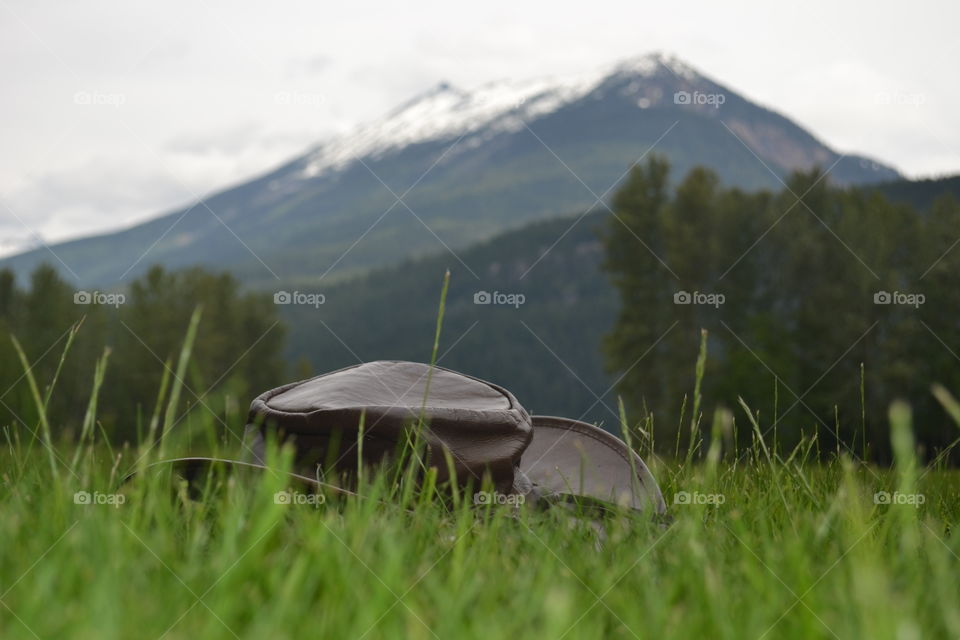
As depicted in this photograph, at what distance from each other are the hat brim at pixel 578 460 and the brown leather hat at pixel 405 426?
1 centimetres

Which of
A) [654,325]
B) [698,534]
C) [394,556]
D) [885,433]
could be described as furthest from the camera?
[654,325]

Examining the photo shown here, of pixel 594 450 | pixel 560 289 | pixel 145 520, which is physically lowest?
pixel 560 289

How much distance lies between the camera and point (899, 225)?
47281mm

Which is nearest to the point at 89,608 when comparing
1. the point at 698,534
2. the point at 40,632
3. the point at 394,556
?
the point at 40,632

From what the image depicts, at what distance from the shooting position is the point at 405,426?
3008 mm

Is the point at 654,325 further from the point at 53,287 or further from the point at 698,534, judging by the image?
the point at 698,534

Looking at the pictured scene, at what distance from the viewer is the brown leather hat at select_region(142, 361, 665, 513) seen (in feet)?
10.2

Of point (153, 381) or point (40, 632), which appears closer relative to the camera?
point (40, 632)

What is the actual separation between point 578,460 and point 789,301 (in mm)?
49108

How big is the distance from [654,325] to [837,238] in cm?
1045
